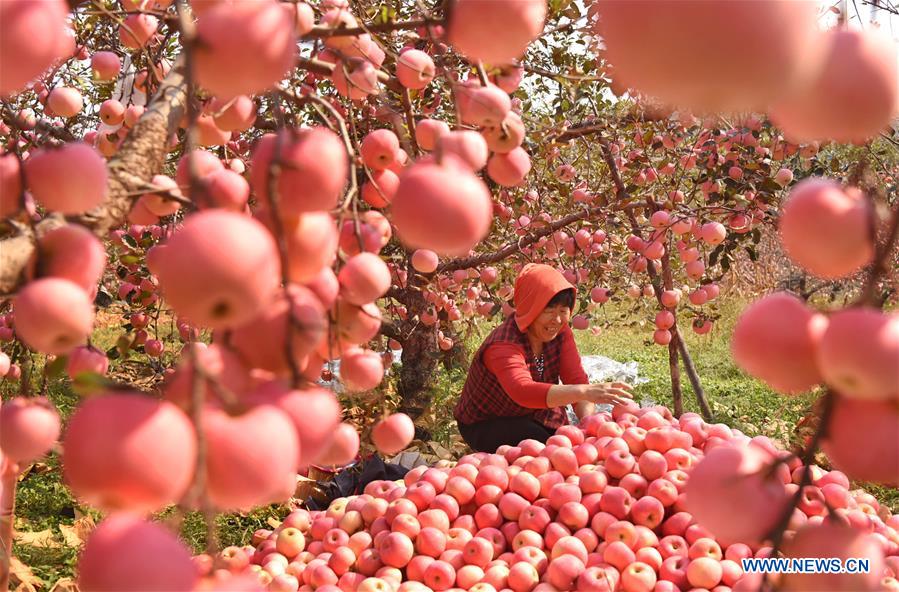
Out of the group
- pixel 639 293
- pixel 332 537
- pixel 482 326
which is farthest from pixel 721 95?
pixel 482 326

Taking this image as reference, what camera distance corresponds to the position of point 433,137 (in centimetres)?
92

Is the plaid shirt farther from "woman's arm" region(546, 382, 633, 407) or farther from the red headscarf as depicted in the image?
"woman's arm" region(546, 382, 633, 407)

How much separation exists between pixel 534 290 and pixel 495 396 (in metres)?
0.53

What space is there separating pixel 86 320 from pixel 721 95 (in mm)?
499

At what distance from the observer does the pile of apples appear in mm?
1838

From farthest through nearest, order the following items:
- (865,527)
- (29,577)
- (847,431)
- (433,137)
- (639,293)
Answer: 1. (639,293)
2. (29,577)
3. (865,527)
4. (433,137)
5. (847,431)

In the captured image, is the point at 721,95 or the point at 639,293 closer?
the point at 721,95

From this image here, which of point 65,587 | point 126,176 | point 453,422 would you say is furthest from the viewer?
point 453,422

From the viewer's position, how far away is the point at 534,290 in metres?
3.14

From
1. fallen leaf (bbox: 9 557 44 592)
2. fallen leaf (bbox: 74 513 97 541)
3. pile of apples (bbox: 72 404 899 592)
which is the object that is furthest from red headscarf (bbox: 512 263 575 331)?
fallen leaf (bbox: 9 557 44 592)

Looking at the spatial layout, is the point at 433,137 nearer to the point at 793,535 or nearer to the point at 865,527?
the point at 793,535

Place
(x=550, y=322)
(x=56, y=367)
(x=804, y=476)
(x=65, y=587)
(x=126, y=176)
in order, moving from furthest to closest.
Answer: (x=550, y=322), (x=65, y=587), (x=126, y=176), (x=56, y=367), (x=804, y=476)

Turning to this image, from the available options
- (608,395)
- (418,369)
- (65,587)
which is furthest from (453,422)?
(65,587)

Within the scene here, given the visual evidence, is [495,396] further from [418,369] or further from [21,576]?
[21,576]
